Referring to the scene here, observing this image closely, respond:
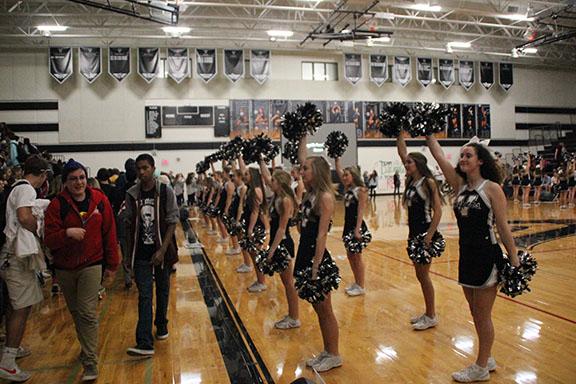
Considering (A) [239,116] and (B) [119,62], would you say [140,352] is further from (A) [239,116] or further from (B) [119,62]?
(A) [239,116]

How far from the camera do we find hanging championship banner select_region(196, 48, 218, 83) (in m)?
19.2

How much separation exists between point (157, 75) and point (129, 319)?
1696cm

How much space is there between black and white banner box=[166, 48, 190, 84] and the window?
18.3 feet

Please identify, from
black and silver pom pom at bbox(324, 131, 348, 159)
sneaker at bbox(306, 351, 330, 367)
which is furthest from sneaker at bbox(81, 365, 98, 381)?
black and silver pom pom at bbox(324, 131, 348, 159)

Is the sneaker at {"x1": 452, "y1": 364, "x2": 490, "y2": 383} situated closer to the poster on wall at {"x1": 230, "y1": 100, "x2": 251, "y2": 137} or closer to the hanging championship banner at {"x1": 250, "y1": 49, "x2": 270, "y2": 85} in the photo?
the poster on wall at {"x1": 230, "y1": 100, "x2": 251, "y2": 137}

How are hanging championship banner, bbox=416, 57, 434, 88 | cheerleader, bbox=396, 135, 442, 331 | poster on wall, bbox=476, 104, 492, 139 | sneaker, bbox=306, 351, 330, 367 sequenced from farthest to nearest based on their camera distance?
1. poster on wall, bbox=476, 104, 492, 139
2. hanging championship banner, bbox=416, 57, 434, 88
3. cheerleader, bbox=396, 135, 442, 331
4. sneaker, bbox=306, 351, 330, 367

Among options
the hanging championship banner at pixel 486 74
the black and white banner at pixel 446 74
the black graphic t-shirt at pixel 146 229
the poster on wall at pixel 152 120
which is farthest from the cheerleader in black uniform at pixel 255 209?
the hanging championship banner at pixel 486 74

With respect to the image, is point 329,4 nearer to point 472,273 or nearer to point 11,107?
point 11,107

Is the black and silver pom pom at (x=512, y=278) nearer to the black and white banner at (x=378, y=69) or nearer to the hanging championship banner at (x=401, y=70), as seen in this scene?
the black and white banner at (x=378, y=69)

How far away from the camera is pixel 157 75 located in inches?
770

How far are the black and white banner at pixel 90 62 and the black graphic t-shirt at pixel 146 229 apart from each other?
55.7ft

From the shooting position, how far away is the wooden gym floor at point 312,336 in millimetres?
3041

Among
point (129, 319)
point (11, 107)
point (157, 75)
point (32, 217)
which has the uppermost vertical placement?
point (157, 75)

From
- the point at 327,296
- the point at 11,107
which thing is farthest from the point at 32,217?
the point at 11,107
